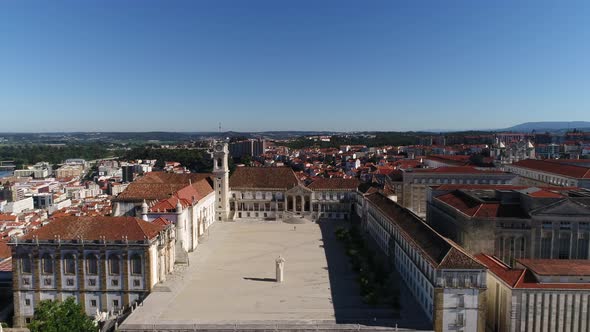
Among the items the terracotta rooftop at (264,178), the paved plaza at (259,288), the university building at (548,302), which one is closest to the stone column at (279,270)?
the paved plaza at (259,288)

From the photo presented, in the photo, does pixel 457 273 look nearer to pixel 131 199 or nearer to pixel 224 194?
pixel 131 199

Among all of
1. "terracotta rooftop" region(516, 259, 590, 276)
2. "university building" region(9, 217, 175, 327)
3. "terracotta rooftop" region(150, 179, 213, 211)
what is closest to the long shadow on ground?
"terracotta rooftop" region(516, 259, 590, 276)

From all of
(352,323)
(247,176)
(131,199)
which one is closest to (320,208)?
(247,176)

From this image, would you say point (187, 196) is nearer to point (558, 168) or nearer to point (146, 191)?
point (146, 191)

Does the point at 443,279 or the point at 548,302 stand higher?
the point at 443,279

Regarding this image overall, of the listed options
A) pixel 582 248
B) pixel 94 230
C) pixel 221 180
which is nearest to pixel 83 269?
pixel 94 230

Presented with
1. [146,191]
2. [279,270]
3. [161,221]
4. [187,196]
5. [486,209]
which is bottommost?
[279,270]

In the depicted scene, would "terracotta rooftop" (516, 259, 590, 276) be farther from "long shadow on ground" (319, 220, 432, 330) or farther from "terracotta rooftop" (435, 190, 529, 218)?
"long shadow on ground" (319, 220, 432, 330)
